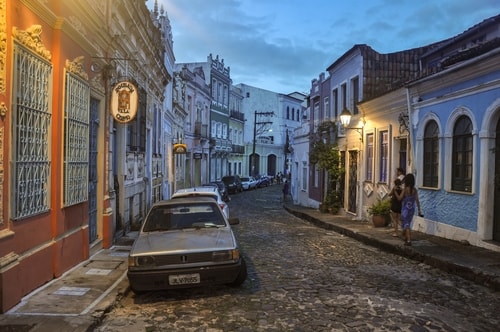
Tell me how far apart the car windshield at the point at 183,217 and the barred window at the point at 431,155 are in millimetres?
7121

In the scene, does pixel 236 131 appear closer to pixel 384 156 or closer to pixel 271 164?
pixel 271 164

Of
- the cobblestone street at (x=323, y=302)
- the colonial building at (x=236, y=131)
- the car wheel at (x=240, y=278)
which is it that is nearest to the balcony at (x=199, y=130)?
the colonial building at (x=236, y=131)

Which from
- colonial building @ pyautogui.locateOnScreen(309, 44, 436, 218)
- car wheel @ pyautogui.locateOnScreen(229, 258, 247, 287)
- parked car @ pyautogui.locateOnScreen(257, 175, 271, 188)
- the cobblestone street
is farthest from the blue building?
parked car @ pyautogui.locateOnScreen(257, 175, 271, 188)

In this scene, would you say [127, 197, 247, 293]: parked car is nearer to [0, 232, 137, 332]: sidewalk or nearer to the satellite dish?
[0, 232, 137, 332]: sidewalk

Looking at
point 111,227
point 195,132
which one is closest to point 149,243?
point 111,227

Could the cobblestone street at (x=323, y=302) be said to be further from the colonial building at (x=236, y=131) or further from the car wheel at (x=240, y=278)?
the colonial building at (x=236, y=131)

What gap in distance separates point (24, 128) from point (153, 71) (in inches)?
472

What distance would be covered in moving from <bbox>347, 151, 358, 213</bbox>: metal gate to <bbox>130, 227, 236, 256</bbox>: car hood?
42.7ft

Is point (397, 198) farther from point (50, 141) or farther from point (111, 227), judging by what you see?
point (50, 141)

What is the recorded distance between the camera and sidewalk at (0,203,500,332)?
5.78 meters

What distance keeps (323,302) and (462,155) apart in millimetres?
6776

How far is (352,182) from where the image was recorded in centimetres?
2092

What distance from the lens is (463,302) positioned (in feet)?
23.1

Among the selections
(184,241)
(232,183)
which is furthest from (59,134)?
(232,183)
